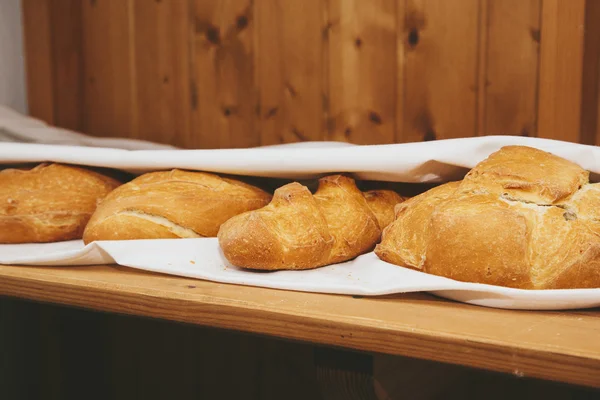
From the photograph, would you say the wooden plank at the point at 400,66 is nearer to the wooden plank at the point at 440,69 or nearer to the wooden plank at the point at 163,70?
the wooden plank at the point at 440,69

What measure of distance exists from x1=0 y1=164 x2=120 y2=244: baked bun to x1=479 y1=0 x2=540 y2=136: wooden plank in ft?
3.38

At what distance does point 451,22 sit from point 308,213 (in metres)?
0.89

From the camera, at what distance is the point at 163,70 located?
2.08m

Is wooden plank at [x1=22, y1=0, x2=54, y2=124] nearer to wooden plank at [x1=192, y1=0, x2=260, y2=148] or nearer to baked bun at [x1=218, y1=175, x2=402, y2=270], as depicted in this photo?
wooden plank at [x1=192, y1=0, x2=260, y2=148]

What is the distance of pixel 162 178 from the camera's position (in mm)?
1227

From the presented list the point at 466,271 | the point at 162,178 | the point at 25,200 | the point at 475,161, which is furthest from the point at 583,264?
the point at 25,200

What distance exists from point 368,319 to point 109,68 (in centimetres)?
175

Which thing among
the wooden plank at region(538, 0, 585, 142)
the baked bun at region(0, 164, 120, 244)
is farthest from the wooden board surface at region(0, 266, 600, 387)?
the wooden plank at region(538, 0, 585, 142)

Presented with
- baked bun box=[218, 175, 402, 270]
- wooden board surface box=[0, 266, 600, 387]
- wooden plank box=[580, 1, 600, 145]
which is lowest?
wooden board surface box=[0, 266, 600, 387]

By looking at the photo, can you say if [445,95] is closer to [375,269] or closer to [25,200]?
[375,269]

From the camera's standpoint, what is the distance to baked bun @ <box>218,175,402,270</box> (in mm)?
975

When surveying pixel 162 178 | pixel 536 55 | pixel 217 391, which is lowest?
pixel 217 391

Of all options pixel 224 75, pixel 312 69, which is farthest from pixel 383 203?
pixel 224 75

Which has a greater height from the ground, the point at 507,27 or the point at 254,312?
the point at 507,27
